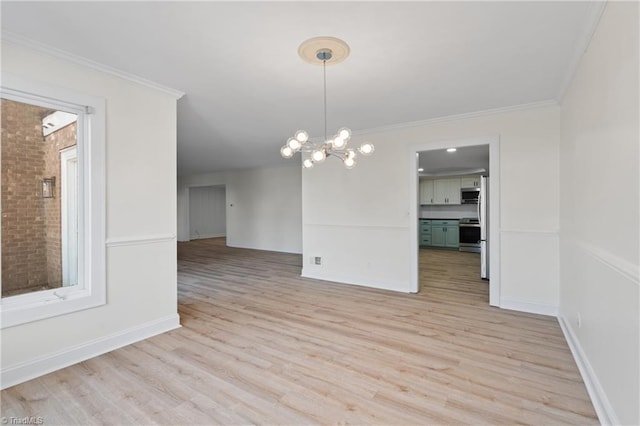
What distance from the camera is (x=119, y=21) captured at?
7.02 feet

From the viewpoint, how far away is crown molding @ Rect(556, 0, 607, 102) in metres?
1.88

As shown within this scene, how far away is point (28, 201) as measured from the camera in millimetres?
2496

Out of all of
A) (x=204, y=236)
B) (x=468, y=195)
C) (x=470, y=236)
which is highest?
(x=468, y=195)

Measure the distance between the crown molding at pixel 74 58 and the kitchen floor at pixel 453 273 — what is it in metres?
4.53

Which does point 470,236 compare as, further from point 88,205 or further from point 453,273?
point 88,205

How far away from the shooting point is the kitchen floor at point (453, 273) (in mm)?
4723

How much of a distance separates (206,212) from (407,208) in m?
9.75

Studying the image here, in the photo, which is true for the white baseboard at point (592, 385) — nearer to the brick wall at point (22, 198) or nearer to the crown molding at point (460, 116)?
the crown molding at point (460, 116)

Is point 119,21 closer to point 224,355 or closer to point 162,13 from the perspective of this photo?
point 162,13

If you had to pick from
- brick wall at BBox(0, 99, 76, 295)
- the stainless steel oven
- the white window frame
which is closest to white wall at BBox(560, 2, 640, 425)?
the white window frame

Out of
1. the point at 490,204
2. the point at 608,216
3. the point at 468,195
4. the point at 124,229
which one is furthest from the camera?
the point at 468,195

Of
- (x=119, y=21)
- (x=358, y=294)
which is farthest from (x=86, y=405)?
(x=358, y=294)

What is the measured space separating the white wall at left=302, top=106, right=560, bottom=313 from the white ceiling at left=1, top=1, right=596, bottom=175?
388 millimetres

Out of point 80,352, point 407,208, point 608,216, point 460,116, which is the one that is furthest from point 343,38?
point 80,352
